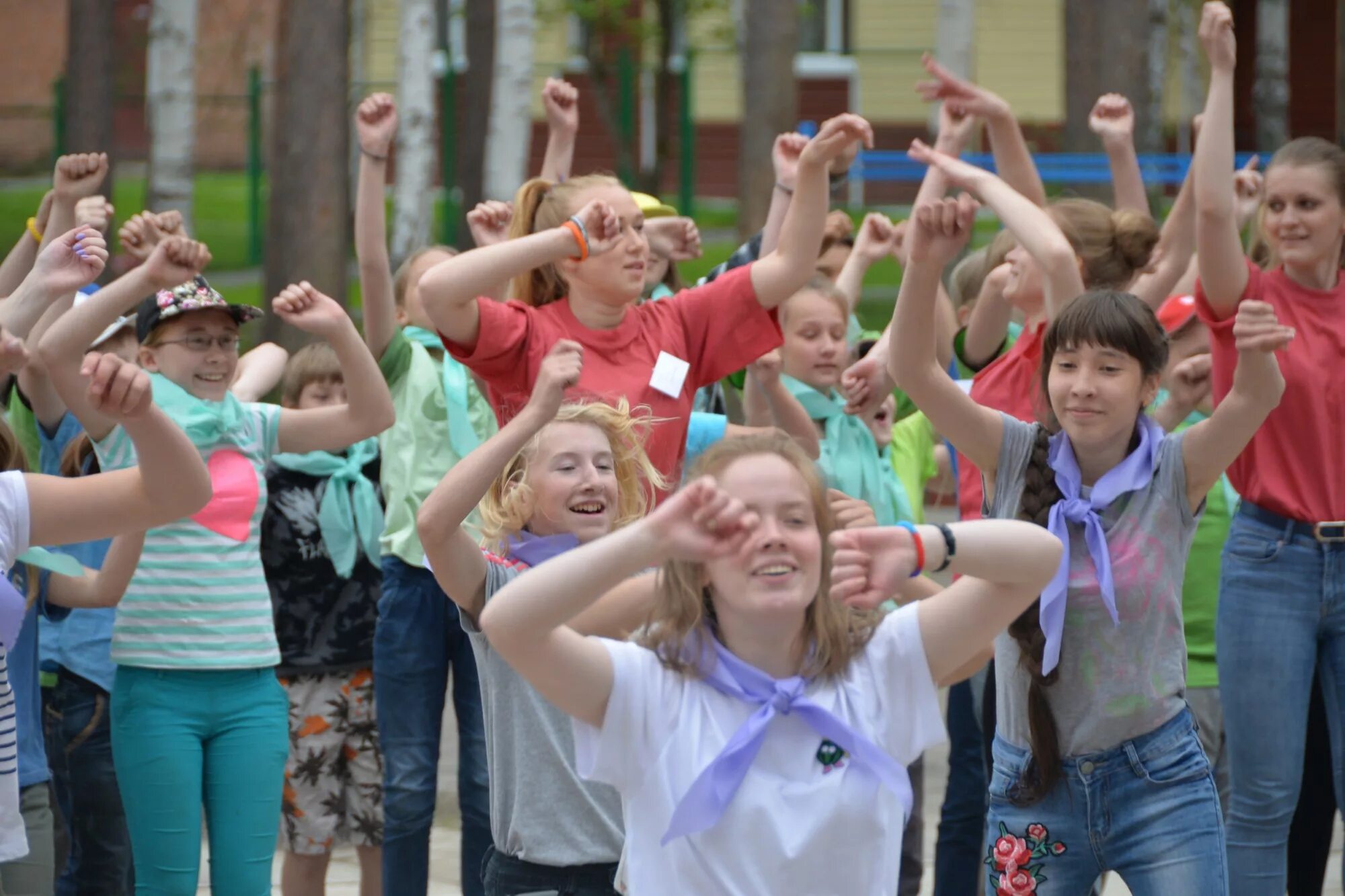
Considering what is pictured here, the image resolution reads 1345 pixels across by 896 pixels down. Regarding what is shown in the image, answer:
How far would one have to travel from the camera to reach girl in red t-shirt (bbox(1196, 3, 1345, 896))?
4234 mm

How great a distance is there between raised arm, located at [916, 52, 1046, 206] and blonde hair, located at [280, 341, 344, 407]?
187 cm

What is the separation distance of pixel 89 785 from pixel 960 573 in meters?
2.79

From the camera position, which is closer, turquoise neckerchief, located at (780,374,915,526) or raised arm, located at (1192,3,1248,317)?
raised arm, located at (1192,3,1248,317)

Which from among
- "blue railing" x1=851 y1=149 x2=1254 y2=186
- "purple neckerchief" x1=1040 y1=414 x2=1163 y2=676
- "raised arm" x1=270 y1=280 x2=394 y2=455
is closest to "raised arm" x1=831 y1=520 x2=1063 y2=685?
"purple neckerchief" x1=1040 y1=414 x2=1163 y2=676

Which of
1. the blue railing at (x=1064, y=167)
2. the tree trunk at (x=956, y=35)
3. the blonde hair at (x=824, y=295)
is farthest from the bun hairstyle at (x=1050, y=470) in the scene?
the tree trunk at (x=956, y=35)

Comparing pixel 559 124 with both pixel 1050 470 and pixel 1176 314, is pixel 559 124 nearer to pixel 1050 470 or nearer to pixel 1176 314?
pixel 1176 314

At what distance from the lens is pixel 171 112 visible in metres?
14.1

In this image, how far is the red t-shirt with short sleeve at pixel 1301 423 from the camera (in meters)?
4.29

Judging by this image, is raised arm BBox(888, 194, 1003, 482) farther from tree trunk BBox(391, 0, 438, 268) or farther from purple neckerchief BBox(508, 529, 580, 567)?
tree trunk BBox(391, 0, 438, 268)

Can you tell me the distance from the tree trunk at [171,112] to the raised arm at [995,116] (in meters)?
9.63

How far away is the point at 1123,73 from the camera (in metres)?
12.0

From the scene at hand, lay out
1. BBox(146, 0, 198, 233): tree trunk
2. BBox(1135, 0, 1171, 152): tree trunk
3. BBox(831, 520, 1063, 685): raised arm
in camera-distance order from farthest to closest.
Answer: BBox(1135, 0, 1171, 152): tree trunk, BBox(146, 0, 198, 233): tree trunk, BBox(831, 520, 1063, 685): raised arm

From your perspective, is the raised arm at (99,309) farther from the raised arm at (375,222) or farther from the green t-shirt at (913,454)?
the green t-shirt at (913,454)

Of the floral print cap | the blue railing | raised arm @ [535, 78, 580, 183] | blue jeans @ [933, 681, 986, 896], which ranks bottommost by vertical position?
blue jeans @ [933, 681, 986, 896]
